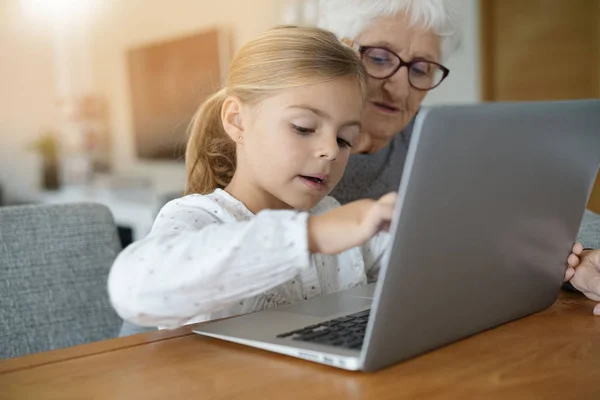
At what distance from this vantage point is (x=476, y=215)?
26.8 inches

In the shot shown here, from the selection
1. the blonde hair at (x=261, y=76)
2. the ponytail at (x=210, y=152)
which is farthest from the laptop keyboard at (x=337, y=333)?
the ponytail at (x=210, y=152)

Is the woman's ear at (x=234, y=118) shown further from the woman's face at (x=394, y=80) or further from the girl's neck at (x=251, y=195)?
the woman's face at (x=394, y=80)

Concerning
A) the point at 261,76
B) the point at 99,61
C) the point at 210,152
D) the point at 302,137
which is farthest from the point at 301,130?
the point at 99,61

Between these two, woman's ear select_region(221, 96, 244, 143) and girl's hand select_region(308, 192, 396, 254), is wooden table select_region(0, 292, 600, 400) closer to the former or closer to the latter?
girl's hand select_region(308, 192, 396, 254)

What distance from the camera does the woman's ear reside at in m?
1.16

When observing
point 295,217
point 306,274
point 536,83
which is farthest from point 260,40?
point 536,83

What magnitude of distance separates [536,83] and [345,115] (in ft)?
9.04

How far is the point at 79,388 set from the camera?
70cm

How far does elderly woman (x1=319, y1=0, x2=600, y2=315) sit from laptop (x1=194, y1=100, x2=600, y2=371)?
724mm

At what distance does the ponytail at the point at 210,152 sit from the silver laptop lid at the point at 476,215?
610mm

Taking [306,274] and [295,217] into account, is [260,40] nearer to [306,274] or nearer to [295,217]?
[306,274]

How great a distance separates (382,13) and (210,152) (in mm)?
523

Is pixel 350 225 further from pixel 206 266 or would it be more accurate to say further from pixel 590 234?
pixel 590 234

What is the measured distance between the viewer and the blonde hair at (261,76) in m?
1.08
